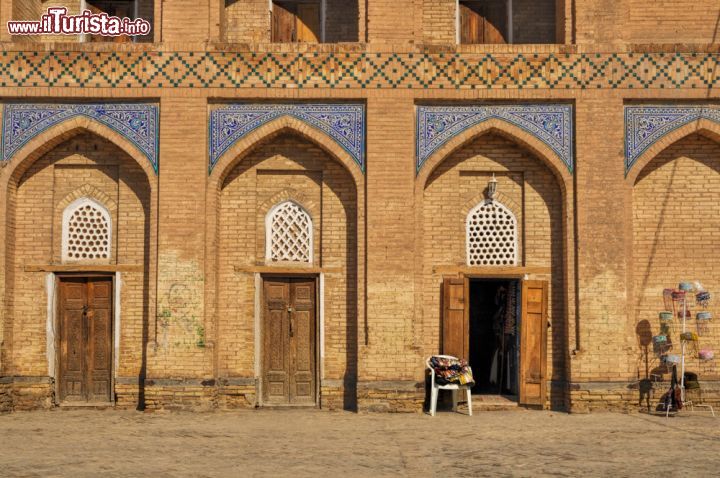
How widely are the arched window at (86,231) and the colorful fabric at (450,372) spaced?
186 inches

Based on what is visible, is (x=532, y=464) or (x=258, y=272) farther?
(x=258, y=272)

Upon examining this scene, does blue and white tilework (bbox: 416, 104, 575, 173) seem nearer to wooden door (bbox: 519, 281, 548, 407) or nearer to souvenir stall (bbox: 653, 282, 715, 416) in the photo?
wooden door (bbox: 519, 281, 548, 407)

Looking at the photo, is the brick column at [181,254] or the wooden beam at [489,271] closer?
the brick column at [181,254]

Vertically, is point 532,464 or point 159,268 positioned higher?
point 159,268

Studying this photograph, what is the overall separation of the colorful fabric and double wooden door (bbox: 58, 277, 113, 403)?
4.46 metres

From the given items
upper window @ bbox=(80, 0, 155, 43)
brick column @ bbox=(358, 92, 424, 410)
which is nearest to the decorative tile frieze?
upper window @ bbox=(80, 0, 155, 43)

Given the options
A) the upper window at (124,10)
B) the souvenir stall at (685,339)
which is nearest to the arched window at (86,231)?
the upper window at (124,10)

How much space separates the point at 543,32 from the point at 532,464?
6862 millimetres

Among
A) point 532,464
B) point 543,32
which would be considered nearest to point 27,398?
point 532,464

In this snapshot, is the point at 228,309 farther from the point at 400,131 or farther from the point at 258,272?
the point at 400,131

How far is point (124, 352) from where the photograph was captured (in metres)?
12.9

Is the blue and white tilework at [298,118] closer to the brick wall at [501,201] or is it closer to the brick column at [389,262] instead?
the brick column at [389,262]

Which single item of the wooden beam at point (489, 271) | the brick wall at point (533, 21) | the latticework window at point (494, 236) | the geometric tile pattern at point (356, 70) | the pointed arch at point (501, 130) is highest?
the brick wall at point (533, 21)

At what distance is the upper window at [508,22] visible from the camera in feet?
44.1
